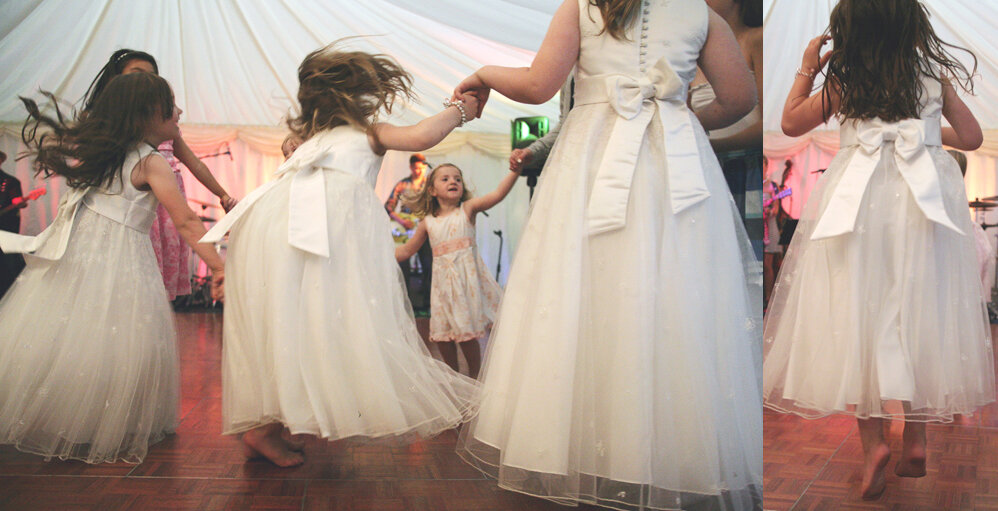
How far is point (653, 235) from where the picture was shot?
1.70m

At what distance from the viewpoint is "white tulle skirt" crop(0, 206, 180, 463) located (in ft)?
7.40

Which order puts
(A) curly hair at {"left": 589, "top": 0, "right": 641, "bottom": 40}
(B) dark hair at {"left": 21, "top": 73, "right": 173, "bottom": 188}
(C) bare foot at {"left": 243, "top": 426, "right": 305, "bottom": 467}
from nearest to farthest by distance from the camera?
(A) curly hair at {"left": 589, "top": 0, "right": 641, "bottom": 40} < (C) bare foot at {"left": 243, "top": 426, "right": 305, "bottom": 467} < (B) dark hair at {"left": 21, "top": 73, "right": 173, "bottom": 188}

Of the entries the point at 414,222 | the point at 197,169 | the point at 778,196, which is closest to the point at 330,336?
the point at 197,169

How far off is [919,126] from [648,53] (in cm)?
58

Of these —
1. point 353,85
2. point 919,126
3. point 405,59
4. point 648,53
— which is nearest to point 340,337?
point 353,85

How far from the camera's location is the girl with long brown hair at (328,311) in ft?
6.68

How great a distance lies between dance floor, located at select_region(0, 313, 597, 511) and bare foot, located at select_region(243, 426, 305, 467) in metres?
0.03

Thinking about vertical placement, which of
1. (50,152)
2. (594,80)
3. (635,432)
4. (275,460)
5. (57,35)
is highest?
(57,35)

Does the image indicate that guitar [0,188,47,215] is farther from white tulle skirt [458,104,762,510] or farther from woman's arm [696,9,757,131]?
woman's arm [696,9,757,131]

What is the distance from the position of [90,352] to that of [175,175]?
622 millimetres

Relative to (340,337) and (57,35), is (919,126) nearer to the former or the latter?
(340,337)

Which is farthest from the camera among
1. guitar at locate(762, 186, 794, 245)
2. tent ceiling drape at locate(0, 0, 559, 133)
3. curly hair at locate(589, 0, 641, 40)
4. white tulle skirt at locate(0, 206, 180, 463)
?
tent ceiling drape at locate(0, 0, 559, 133)

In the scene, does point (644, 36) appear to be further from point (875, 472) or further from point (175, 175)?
point (175, 175)

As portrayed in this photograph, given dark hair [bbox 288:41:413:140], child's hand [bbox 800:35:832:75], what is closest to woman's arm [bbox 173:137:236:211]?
dark hair [bbox 288:41:413:140]
